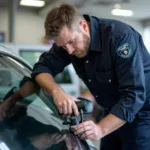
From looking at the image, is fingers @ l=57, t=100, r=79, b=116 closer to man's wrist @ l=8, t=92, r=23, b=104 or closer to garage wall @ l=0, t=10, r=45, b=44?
man's wrist @ l=8, t=92, r=23, b=104

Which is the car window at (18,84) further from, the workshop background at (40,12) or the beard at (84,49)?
the workshop background at (40,12)

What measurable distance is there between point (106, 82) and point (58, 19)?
387 mm

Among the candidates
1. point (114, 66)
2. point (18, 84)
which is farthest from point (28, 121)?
point (114, 66)

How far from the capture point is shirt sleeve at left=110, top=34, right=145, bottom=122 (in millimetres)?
1349

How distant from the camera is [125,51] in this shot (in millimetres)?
1367

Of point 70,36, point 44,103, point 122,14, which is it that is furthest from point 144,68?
point 122,14

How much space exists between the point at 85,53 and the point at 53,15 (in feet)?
0.86

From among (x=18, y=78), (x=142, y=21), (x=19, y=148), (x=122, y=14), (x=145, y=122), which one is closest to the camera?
(x=19, y=148)

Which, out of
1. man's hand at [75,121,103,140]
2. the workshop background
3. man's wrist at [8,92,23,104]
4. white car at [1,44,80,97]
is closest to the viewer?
man's hand at [75,121,103,140]

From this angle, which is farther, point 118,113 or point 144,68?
point 144,68

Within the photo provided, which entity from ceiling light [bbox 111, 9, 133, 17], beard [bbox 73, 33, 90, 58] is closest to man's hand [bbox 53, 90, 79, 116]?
beard [bbox 73, 33, 90, 58]

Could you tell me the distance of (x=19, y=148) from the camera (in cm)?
130

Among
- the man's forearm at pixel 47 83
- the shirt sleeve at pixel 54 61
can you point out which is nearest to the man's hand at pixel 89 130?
the man's forearm at pixel 47 83

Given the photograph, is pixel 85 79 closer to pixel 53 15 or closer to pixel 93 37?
pixel 93 37
